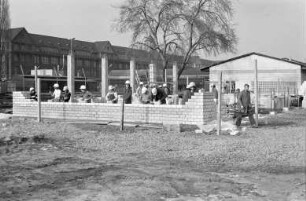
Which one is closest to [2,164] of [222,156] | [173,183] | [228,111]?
[173,183]

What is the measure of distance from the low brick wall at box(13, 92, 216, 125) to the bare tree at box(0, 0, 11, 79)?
33.6m

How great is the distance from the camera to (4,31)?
51.0m

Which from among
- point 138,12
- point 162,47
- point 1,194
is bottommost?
point 1,194

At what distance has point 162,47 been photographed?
38219 mm

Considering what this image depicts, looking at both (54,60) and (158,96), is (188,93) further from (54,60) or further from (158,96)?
(54,60)

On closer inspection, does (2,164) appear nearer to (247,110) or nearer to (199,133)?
(199,133)

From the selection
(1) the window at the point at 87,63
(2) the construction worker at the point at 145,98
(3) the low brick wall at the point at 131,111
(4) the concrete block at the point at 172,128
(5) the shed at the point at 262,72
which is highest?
(1) the window at the point at 87,63

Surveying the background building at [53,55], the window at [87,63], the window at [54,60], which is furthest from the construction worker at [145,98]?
the window at [87,63]

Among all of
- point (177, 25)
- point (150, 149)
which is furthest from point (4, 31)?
point (150, 149)

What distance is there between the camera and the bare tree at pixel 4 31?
163ft

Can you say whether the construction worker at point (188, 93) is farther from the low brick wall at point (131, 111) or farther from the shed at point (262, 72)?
the shed at point (262, 72)

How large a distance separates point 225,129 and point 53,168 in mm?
6362

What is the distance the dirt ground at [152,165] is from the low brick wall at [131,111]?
1.29m

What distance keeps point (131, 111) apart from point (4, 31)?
39989mm
